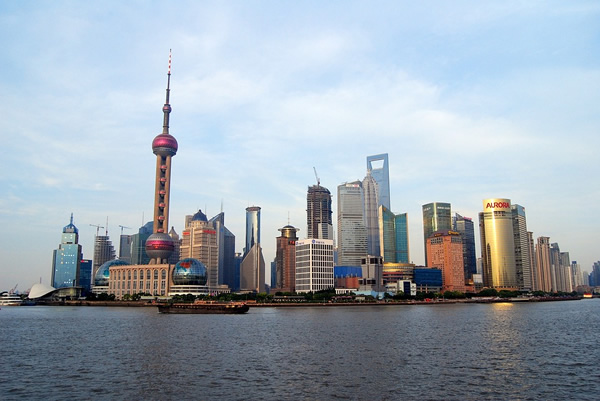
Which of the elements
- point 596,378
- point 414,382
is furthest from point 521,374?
point 414,382

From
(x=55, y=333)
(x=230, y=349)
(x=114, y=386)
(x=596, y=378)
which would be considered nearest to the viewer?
(x=114, y=386)

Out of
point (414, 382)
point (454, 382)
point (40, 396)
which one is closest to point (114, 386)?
point (40, 396)

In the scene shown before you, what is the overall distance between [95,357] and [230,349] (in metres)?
20.5

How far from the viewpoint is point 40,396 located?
50.1 meters

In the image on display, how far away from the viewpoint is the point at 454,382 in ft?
183

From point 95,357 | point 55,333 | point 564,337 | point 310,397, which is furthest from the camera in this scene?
point 55,333

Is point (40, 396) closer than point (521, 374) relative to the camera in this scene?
Yes

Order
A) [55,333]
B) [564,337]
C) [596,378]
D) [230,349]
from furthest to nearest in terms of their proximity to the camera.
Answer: [55,333] < [564,337] < [230,349] < [596,378]

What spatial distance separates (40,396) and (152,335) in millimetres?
57195

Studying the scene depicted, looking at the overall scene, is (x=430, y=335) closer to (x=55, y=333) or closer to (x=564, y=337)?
(x=564, y=337)

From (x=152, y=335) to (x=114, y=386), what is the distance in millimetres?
53732

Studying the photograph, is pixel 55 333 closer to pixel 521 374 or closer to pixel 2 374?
pixel 2 374

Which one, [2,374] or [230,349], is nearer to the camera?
[2,374]

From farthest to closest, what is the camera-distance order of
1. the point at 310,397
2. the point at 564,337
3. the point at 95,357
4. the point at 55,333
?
the point at 55,333, the point at 564,337, the point at 95,357, the point at 310,397
